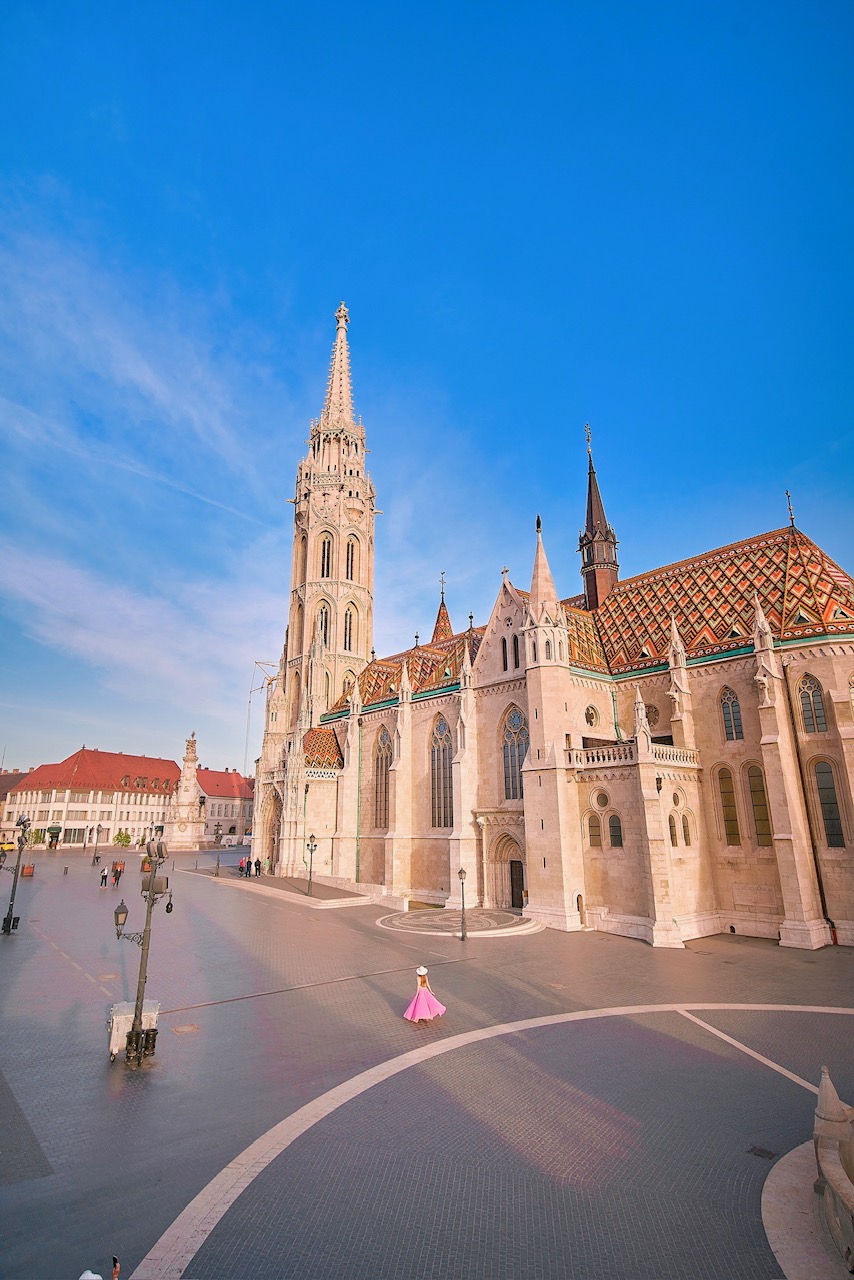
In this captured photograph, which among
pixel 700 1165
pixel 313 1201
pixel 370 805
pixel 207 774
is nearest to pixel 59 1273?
pixel 313 1201

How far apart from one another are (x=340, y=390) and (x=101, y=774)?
2572 inches

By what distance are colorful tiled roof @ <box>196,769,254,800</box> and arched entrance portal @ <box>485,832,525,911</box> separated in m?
82.1

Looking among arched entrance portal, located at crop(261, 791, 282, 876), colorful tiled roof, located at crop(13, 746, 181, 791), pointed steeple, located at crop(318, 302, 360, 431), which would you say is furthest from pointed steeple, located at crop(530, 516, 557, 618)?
colorful tiled roof, located at crop(13, 746, 181, 791)

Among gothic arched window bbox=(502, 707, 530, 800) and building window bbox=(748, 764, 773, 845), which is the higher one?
gothic arched window bbox=(502, 707, 530, 800)

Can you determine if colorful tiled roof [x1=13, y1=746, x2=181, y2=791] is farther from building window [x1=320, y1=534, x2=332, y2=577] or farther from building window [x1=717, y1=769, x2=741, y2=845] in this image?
building window [x1=717, y1=769, x2=741, y2=845]

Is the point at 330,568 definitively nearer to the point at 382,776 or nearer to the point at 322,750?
the point at 322,750

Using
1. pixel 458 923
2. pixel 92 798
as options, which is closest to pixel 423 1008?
pixel 458 923

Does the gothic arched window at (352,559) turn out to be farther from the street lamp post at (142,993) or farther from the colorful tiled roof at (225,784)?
the colorful tiled roof at (225,784)

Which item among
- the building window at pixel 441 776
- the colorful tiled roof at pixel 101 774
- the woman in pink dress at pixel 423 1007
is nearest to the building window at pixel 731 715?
the building window at pixel 441 776

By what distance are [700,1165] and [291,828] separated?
39.8m

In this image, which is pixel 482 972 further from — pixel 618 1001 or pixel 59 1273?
pixel 59 1273

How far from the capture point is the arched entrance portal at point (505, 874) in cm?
3322

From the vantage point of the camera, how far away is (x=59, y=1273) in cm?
632

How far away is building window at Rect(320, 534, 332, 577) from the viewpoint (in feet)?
192
